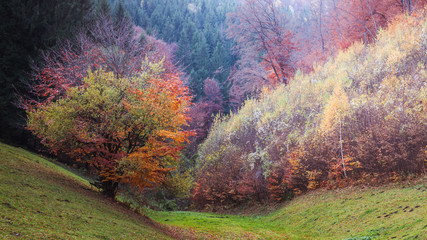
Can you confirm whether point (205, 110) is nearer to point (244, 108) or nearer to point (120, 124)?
point (244, 108)

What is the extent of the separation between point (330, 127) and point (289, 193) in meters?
6.03

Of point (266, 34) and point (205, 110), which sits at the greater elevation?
point (266, 34)

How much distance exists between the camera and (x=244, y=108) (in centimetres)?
2988

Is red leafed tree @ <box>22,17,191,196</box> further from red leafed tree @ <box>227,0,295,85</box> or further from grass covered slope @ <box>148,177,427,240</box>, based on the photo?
red leafed tree @ <box>227,0,295,85</box>

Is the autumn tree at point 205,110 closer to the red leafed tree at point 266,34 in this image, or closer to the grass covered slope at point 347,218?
the red leafed tree at point 266,34

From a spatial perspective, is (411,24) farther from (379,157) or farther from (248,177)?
(248,177)

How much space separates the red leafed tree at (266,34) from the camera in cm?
3109

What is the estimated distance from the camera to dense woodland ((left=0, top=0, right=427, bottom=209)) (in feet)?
43.7

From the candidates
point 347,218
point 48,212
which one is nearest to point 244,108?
point 347,218

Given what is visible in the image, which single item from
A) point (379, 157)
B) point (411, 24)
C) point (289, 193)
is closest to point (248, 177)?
point (289, 193)

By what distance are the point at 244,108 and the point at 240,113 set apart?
28.3 inches

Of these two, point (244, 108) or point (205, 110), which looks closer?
point (244, 108)

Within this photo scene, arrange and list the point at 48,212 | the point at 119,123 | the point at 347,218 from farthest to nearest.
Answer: the point at 119,123 < the point at 347,218 < the point at 48,212

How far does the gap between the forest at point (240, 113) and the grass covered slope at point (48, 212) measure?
1.50 ft
